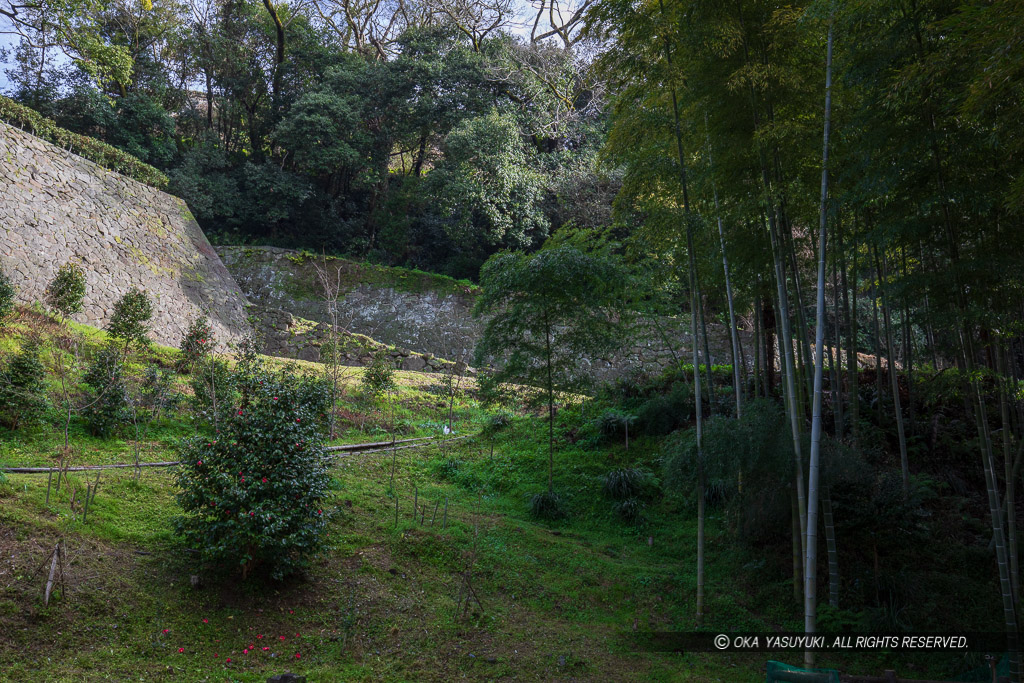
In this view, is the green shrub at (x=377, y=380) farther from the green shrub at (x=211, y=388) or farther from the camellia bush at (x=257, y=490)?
the camellia bush at (x=257, y=490)

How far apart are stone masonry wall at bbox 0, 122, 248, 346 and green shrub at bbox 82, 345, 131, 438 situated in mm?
5181

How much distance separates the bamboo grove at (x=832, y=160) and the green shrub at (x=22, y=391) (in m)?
7.76

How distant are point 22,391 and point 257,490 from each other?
487 cm

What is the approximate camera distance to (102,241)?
48.9 ft

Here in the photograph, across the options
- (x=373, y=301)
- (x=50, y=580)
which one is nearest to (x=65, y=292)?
(x=50, y=580)

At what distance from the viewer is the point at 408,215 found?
23.9 metres

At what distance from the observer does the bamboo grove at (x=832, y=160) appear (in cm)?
477

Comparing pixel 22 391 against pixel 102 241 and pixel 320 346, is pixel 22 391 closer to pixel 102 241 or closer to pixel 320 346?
pixel 102 241

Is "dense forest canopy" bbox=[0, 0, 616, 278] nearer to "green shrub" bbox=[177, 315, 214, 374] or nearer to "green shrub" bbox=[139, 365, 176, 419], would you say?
"green shrub" bbox=[177, 315, 214, 374]

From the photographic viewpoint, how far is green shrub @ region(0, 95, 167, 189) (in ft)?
51.1

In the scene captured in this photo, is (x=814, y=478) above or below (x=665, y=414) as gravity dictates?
below

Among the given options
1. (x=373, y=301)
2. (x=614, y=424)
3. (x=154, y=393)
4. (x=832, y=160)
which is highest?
(x=373, y=301)

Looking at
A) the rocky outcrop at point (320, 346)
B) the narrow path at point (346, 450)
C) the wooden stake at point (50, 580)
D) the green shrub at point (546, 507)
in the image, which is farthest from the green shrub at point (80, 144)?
the green shrub at point (546, 507)

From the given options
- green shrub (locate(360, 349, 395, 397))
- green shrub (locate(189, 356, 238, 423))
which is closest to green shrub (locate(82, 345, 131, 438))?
green shrub (locate(189, 356, 238, 423))
